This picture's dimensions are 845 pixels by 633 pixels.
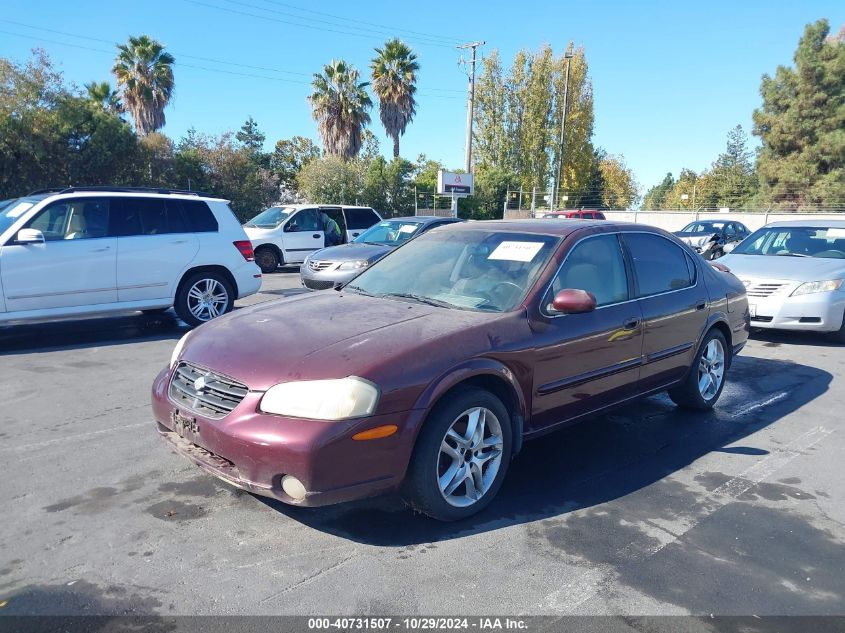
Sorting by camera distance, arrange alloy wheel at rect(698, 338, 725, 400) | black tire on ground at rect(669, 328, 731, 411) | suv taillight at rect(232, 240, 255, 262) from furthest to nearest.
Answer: suv taillight at rect(232, 240, 255, 262)
alloy wheel at rect(698, 338, 725, 400)
black tire on ground at rect(669, 328, 731, 411)

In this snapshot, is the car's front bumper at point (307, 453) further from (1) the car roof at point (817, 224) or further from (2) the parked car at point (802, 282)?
(1) the car roof at point (817, 224)

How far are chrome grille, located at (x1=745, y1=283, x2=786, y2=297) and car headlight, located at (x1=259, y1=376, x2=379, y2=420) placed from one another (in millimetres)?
7112

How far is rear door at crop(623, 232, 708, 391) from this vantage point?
15.6 ft

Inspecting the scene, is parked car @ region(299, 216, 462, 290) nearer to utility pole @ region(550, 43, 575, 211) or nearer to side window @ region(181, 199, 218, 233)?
side window @ region(181, 199, 218, 233)

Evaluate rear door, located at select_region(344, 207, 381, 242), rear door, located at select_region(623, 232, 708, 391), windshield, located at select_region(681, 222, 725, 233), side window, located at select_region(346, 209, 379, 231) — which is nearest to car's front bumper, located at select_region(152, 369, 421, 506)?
rear door, located at select_region(623, 232, 708, 391)

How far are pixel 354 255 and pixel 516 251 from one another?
7145 mm

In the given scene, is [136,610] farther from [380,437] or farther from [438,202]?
[438,202]

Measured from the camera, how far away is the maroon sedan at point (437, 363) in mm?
3029

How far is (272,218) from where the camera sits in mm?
17000

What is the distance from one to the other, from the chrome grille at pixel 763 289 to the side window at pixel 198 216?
7.48 meters

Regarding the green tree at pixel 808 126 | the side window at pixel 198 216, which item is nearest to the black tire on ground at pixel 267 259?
the side window at pixel 198 216

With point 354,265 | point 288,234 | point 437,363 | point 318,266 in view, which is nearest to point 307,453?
point 437,363

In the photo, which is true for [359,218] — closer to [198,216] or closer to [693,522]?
[198,216]

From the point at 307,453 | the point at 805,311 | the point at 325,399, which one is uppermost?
the point at 325,399
